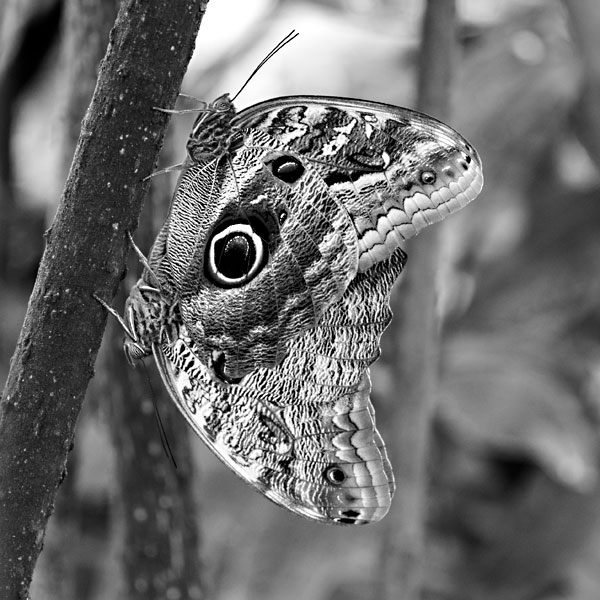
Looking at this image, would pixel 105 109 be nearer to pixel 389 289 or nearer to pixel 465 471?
pixel 389 289

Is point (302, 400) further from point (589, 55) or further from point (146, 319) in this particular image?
point (589, 55)

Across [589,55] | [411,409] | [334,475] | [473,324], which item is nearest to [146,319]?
[334,475]

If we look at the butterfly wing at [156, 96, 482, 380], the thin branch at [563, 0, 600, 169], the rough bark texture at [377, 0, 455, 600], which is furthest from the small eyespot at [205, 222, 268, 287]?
the thin branch at [563, 0, 600, 169]

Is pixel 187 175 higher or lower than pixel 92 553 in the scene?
higher

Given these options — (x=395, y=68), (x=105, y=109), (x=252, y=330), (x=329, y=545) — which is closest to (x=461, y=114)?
(x=395, y=68)

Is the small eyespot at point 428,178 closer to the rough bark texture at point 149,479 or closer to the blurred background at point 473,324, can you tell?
the rough bark texture at point 149,479

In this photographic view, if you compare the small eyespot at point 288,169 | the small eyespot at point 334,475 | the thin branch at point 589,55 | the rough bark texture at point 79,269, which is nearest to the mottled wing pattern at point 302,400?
the small eyespot at point 334,475
